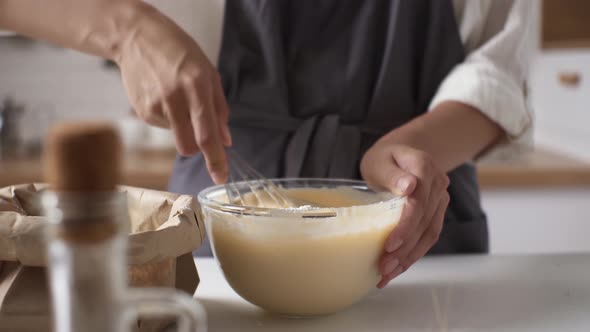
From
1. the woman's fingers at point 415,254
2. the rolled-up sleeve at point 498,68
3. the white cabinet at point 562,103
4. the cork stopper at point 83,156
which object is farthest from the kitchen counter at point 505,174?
the cork stopper at point 83,156

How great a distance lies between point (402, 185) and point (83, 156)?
342 mm

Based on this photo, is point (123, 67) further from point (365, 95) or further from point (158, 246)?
point (365, 95)

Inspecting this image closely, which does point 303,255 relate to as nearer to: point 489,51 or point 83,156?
point 83,156

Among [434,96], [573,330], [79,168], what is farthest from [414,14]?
[79,168]

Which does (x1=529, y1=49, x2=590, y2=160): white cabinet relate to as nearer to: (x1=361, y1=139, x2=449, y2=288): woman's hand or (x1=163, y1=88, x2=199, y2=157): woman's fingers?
(x1=361, y1=139, x2=449, y2=288): woman's hand

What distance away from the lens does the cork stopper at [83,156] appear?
0.78 feet

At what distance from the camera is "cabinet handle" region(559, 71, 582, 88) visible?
1655 millimetres

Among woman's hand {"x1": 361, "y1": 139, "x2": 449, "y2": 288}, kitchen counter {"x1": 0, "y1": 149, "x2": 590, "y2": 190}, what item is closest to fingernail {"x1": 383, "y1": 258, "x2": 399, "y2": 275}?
woman's hand {"x1": 361, "y1": 139, "x2": 449, "y2": 288}

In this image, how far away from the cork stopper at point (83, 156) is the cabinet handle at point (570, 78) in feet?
5.27

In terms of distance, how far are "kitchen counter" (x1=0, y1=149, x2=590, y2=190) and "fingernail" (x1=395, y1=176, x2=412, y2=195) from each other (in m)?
0.95

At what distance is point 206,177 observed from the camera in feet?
2.61

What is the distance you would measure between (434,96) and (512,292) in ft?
0.96

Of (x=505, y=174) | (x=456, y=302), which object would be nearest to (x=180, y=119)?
(x=456, y=302)

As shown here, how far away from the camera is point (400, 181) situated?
0.55m
